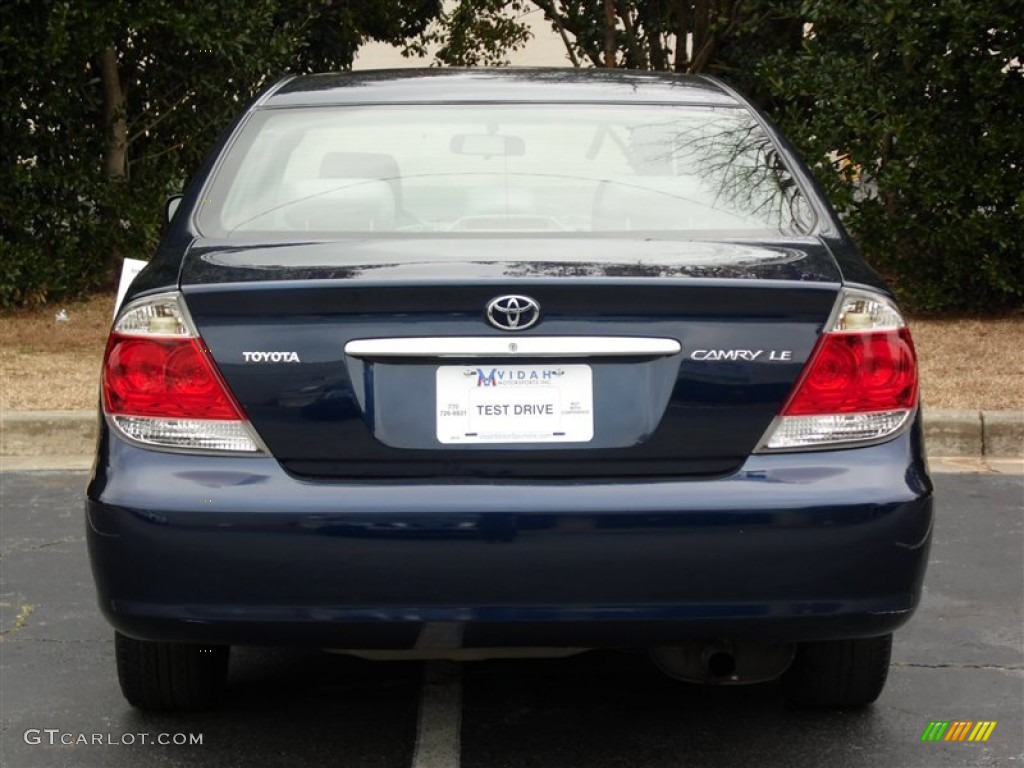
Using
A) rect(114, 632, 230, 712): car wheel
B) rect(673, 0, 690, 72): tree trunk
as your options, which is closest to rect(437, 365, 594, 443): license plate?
rect(114, 632, 230, 712): car wheel

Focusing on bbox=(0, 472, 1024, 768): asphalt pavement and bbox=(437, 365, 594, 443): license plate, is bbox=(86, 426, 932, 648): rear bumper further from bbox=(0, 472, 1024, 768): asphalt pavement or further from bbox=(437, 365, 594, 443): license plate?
bbox=(0, 472, 1024, 768): asphalt pavement

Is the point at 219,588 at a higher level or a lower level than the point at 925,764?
higher

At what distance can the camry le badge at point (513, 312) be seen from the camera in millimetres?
3516

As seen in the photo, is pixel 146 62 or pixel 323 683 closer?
pixel 323 683

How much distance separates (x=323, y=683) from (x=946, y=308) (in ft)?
26.3

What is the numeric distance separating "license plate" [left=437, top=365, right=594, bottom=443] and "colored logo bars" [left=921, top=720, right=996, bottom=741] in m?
1.40

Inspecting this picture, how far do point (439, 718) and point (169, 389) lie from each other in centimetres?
123

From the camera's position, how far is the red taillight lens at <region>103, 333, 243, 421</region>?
3.59 metres

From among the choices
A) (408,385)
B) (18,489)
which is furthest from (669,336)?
(18,489)

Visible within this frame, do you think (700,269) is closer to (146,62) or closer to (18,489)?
(18,489)

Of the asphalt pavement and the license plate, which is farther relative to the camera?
the asphalt pavement

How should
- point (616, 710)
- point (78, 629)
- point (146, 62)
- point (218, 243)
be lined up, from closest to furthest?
point (218, 243)
point (616, 710)
point (78, 629)
point (146, 62)

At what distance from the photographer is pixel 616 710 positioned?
447 cm

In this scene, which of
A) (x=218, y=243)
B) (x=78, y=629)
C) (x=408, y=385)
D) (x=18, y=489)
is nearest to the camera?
(x=408, y=385)
